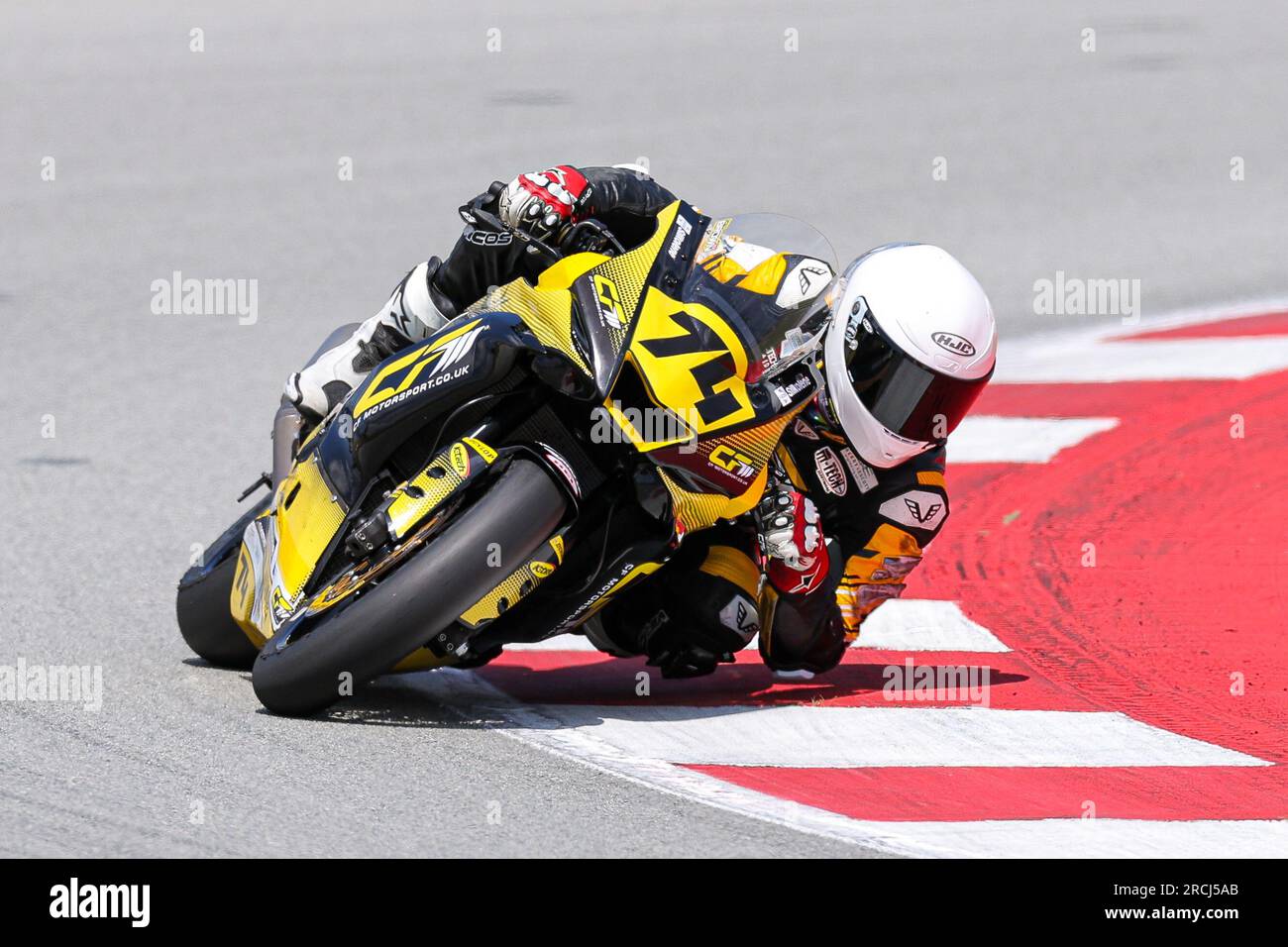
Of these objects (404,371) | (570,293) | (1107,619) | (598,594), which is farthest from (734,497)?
(1107,619)

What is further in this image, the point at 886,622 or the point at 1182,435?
the point at 1182,435

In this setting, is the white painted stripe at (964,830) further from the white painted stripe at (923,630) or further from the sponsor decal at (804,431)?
the white painted stripe at (923,630)

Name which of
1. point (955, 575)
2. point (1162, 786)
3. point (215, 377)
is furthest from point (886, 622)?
point (215, 377)

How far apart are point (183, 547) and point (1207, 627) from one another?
3562 mm

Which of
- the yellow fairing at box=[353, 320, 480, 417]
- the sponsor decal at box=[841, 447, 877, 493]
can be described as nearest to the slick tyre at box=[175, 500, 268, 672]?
Result: the yellow fairing at box=[353, 320, 480, 417]

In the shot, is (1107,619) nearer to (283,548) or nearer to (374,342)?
(374,342)

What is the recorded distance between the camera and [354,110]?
14414mm

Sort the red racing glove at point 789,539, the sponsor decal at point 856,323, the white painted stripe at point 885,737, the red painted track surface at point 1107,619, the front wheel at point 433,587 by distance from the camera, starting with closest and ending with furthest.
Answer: the front wheel at point 433,587
the red painted track surface at point 1107,619
the white painted stripe at point 885,737
the red racing glove at point 789,539
the sponsor decal at point 856,323

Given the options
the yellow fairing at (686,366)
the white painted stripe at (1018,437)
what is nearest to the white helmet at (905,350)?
the yellow fairing at (686,366)

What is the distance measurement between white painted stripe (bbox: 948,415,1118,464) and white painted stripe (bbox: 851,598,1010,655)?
181 centimetres

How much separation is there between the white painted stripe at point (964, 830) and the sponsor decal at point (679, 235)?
52.0 inches

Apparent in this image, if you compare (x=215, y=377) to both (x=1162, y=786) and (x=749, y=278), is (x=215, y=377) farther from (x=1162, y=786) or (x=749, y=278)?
(x=1162, y=786)

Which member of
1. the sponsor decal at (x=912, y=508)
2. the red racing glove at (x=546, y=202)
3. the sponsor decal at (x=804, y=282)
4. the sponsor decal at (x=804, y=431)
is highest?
the red racing glove at (x=546, y=202)

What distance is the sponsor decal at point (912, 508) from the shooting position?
6230 mm
